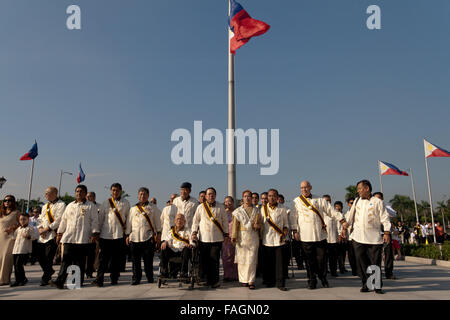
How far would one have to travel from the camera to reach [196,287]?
256 inches

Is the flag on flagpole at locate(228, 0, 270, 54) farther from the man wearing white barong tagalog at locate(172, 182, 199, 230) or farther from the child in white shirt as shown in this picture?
the child in white shirt

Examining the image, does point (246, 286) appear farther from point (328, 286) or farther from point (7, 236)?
point (7, 236)

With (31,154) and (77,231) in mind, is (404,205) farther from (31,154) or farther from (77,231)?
(77,231)

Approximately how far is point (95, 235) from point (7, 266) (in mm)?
2216

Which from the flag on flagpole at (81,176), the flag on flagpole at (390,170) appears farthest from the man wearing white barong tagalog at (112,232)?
the flag on flagpole at (81,176)

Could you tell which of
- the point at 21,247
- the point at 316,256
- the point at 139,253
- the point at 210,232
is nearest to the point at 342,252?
the point at 316,256

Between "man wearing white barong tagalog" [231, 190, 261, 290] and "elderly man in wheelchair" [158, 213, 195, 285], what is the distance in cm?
95

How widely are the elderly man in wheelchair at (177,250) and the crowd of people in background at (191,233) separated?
2cm

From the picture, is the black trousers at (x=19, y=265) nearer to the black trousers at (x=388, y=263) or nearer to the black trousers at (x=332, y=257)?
the black trousers at (x=332, y=257)

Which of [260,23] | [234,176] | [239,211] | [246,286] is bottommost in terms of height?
[246,286]

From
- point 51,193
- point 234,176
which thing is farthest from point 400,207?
point 51,193

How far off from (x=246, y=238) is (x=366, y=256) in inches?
90.4

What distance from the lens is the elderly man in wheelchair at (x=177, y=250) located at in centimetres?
641

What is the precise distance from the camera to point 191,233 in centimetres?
661
